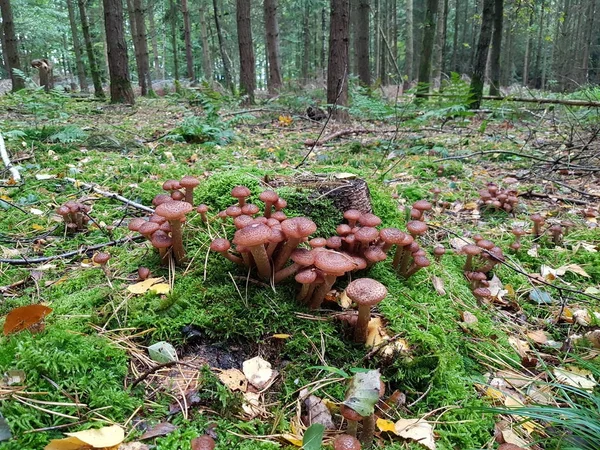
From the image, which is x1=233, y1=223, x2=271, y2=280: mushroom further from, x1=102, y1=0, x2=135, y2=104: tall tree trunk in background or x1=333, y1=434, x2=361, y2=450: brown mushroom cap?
x1=102, y1=0, x2=135, y2=104: tall tree trunk in background

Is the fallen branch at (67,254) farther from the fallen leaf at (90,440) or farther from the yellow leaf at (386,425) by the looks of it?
the yellow leaf at (386,425)

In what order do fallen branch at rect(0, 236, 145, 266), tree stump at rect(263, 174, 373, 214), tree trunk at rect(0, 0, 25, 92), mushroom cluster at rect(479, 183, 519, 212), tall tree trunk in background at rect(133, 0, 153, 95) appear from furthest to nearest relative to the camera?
tall tree trunk in background at rect(133, 0, 153, 95), tree trunk at rect(0, 0, 25, 92), mushroom cluster at rect(479, 183, 519, 212), tree stump at rect(263, 174, 373, 214), fallen branch at rect(0, 236, 145, 266)

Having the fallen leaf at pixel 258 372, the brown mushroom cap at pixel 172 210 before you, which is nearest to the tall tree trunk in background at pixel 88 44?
the brown mushroom cap at pixel 172 210

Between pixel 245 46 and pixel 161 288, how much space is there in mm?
10893

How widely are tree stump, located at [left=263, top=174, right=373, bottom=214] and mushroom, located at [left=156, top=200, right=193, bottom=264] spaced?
963mm

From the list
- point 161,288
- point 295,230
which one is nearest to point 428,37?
point 295,230

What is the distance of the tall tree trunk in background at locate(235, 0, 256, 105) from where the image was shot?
432 inches

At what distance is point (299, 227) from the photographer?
80.0 inches

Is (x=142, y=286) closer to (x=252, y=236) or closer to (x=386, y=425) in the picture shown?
(x=252, y=236)

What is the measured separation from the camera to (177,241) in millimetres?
2357

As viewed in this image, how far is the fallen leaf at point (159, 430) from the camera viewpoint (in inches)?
58.2

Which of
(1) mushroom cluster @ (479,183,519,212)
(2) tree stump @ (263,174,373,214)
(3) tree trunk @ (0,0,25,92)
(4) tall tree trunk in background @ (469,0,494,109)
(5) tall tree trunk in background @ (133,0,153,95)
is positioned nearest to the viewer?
(2) tree stump @ (263,174,373,214)

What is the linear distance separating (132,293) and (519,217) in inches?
166

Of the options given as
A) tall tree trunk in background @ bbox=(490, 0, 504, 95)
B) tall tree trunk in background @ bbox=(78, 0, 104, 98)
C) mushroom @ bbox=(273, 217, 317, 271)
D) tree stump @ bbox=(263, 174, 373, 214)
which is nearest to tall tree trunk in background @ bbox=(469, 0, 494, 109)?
tall tree trunk in background @ bbox=(490, 0, 504, 95)
